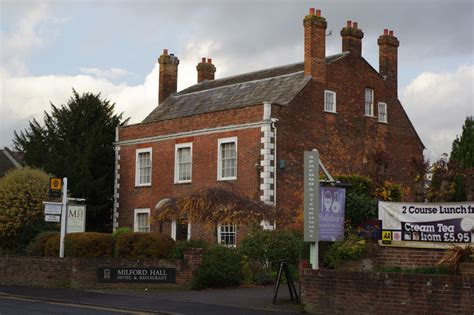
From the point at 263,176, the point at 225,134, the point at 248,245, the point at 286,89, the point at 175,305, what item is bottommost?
the point at 175,305

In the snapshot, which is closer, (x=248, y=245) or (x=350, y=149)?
(x=248, y=245)

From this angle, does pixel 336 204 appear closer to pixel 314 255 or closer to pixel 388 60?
pixel 314 255

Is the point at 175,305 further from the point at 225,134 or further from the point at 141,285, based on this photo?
the point at 225,134

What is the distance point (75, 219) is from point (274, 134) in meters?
9.96

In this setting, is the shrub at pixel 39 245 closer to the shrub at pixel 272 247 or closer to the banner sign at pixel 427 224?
the shrub at pixel 272 247

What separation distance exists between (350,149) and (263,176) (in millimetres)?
5696

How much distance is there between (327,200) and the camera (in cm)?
1916

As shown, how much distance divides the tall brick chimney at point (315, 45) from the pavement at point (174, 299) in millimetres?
13511

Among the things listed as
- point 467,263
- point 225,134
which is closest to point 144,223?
point 225,134

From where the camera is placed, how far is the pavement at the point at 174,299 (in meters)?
18.6

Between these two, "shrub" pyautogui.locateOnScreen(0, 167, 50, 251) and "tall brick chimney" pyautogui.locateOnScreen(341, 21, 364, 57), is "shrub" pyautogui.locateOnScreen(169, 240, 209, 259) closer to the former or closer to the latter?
"shrub" pyautogui.locateOnScreen(0, 167, 50, 251)

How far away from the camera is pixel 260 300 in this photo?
67.3 feet

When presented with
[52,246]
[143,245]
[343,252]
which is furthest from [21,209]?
[343,252]

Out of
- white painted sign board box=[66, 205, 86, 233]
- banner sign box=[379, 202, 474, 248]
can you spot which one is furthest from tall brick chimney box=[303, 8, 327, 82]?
banner sign box=[379, 202, 474, 248]
